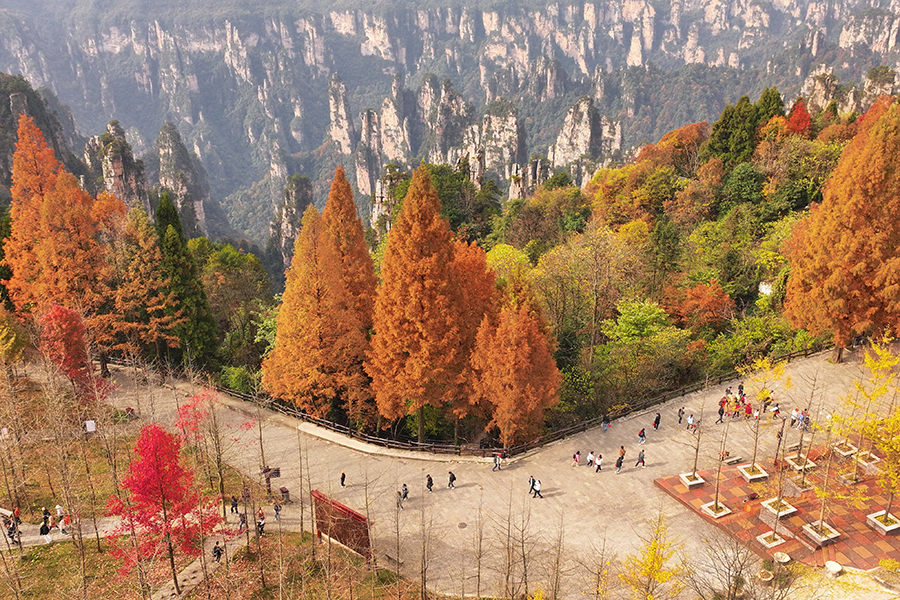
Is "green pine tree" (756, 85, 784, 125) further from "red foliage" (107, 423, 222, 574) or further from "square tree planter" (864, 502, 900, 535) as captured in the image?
"red foliage" (107, 423, 222, 574)

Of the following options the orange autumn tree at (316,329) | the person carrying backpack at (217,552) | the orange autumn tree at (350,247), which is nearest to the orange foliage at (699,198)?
the orange autumn tree at (350,247)

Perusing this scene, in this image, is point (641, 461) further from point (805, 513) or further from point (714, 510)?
point (805, 513)

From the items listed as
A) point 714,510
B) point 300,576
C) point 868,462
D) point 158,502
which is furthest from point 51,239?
point 868,462

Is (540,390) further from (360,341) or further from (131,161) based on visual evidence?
(131,161)

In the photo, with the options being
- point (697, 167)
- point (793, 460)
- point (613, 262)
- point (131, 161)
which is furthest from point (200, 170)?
point (793, 460)

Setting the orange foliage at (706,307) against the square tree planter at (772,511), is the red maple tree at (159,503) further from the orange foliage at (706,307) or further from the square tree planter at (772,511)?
the orange foliage at (706,307)

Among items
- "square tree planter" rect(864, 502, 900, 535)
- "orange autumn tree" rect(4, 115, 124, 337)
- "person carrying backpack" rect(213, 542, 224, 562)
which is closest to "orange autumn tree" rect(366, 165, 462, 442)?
"person carrying backpack" rect(213, 542, 224, 562)
